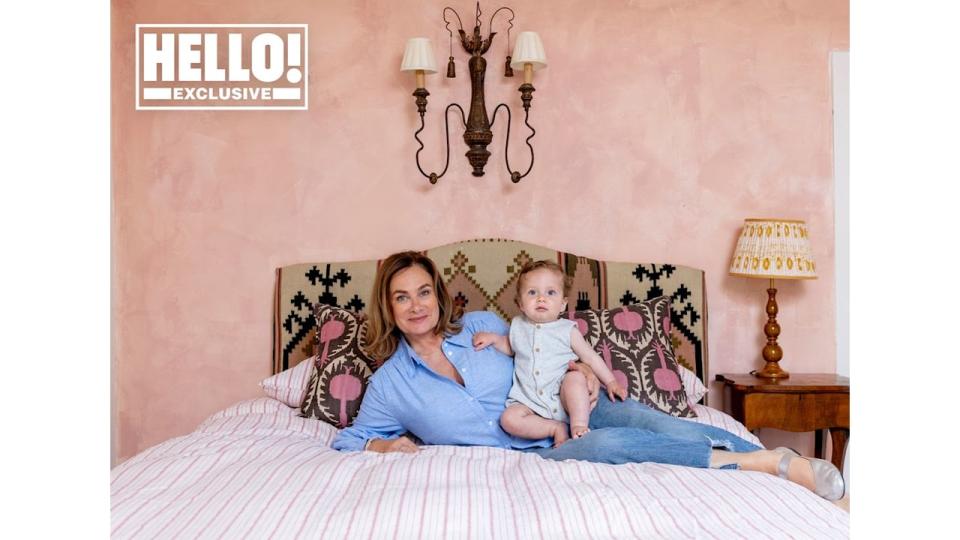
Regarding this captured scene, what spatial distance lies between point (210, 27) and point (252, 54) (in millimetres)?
201

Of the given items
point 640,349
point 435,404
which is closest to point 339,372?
point 435,404

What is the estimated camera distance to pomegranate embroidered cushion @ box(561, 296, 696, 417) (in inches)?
96.2

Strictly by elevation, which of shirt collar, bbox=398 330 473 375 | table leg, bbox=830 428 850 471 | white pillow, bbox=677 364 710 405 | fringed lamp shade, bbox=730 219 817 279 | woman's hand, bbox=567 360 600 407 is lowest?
table leg, bbox=830 428 850 471

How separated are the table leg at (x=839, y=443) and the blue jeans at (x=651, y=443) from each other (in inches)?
37.5

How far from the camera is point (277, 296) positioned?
3000 millimetres

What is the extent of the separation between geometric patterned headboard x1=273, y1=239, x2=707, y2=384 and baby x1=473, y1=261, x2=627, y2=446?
44cm

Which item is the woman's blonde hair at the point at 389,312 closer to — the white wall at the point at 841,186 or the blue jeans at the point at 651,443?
the blue jeans at the point at 651,443

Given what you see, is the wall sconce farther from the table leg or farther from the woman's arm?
the table leg

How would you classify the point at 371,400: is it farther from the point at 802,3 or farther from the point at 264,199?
the point at 802,3

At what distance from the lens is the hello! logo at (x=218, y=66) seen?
2.98 metres

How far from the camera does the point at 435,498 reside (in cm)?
150

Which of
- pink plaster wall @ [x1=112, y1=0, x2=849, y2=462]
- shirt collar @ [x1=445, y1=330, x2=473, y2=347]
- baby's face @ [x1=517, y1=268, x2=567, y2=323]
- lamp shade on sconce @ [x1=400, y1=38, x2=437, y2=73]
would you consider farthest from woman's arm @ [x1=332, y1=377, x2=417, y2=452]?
lamp shade on sconce @ [x1=400, y1=38, x2=437, y2=73]

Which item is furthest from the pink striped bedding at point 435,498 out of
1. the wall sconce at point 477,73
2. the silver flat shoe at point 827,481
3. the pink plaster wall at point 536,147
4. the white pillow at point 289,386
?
the wall sconce at point 477,73
